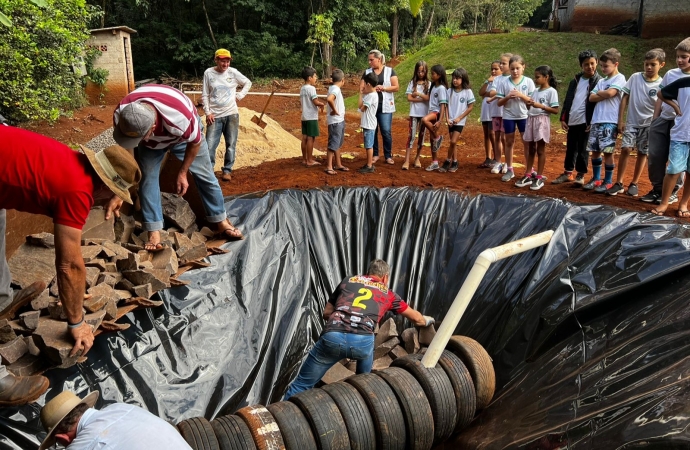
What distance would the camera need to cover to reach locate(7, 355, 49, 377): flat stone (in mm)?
3012

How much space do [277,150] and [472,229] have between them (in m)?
4.75

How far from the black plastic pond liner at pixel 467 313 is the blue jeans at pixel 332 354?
1.20 feet

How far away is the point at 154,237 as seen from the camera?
4.29 metres

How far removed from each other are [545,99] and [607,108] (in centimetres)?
73

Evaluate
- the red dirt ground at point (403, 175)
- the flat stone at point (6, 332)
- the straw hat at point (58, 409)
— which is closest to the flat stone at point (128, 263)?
the flat stone at point (6, 332)

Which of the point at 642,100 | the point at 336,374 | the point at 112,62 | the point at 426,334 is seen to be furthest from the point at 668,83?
the point at 112,62

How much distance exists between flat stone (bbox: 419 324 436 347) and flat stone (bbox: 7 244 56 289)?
9.18 ft

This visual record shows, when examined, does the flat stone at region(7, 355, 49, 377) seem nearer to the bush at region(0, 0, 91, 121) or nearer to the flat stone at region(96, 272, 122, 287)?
the flat stone at region(96, 272, 122, 287)

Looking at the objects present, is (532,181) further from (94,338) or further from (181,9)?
(181,9)

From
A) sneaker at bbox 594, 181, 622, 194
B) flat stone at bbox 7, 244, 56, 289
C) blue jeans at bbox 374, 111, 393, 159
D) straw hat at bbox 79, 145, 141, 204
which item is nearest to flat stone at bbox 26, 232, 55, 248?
flat stone at bbox 7, 244, 56, 289

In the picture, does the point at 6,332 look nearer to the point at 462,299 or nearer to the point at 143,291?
the point at 143,291

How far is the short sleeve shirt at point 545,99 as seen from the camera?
19.6 ft

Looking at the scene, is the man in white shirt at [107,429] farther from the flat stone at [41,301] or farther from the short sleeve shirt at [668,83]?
the short sleeve shirt at [668,83]

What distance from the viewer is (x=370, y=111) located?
709 cm
